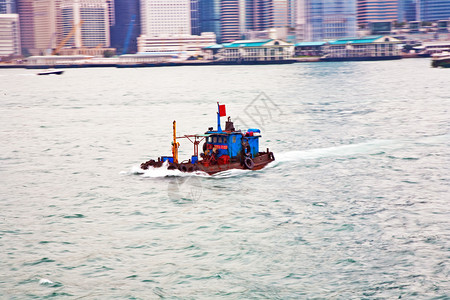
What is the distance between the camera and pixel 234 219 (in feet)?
101

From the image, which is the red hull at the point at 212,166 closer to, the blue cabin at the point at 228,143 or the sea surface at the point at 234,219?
the sea surface at the point at 234,219

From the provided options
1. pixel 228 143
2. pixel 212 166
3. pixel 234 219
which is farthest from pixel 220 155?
pixel 234 219

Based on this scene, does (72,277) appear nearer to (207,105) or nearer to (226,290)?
(226,290)

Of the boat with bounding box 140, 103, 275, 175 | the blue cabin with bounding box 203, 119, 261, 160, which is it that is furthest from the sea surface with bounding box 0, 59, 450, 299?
the blue cabin with bounding box 203, 119, 261, 160

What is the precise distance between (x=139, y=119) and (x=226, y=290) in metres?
60.1

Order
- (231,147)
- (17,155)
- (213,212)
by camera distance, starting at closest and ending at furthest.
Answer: (213,212) < (231,147) < (17,155)

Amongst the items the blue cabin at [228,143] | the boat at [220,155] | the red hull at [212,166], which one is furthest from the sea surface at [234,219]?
the blue cabin at [228,143]

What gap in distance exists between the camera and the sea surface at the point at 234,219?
22.8 meters

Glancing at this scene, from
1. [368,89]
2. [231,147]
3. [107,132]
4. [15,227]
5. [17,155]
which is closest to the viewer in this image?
[15,227]

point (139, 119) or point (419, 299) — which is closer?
point (419, 299)

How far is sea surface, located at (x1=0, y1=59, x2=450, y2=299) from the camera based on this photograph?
22.8m

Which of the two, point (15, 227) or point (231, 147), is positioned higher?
point (231, 147)

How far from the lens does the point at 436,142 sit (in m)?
54.3

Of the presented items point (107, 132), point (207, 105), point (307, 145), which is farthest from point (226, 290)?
point (207, 105)
